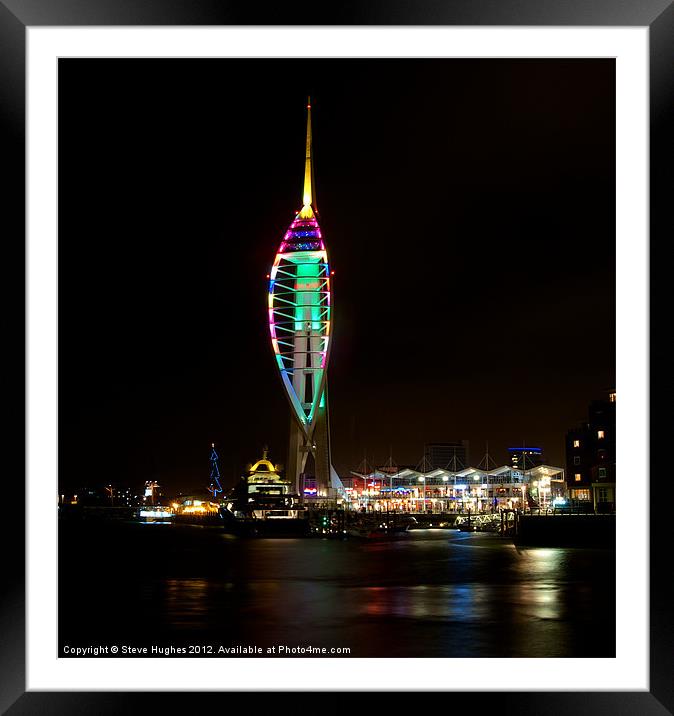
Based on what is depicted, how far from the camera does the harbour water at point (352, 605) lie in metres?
7.11

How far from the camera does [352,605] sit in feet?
32.8

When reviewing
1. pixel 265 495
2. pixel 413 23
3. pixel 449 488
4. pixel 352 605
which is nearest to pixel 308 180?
pixel 265 495

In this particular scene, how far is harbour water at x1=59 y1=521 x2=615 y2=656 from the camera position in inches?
280

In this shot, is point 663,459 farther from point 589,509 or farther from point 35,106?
point 589,509

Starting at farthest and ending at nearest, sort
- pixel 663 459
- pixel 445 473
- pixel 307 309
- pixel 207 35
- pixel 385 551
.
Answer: pixel 445 473, pixel 307 309, pixel 385 551, pixel 207 35, pixel 663 459

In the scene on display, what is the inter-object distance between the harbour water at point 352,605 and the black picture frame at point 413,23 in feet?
6.52

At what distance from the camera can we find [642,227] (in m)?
3.73

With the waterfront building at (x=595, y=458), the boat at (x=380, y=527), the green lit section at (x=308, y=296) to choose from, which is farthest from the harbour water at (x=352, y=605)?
the green lit section at (x=308, y=296)

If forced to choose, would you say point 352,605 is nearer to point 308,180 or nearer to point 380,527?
point 380,527

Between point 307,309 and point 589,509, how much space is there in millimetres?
16316

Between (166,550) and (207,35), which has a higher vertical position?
(207,35)

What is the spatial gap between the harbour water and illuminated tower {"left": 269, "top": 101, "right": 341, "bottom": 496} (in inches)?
698

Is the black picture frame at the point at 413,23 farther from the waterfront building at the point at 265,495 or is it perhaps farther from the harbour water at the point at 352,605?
the waterfront building at the point at 265,495

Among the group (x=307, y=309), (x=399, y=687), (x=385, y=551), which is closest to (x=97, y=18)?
(x=399, y=687)
